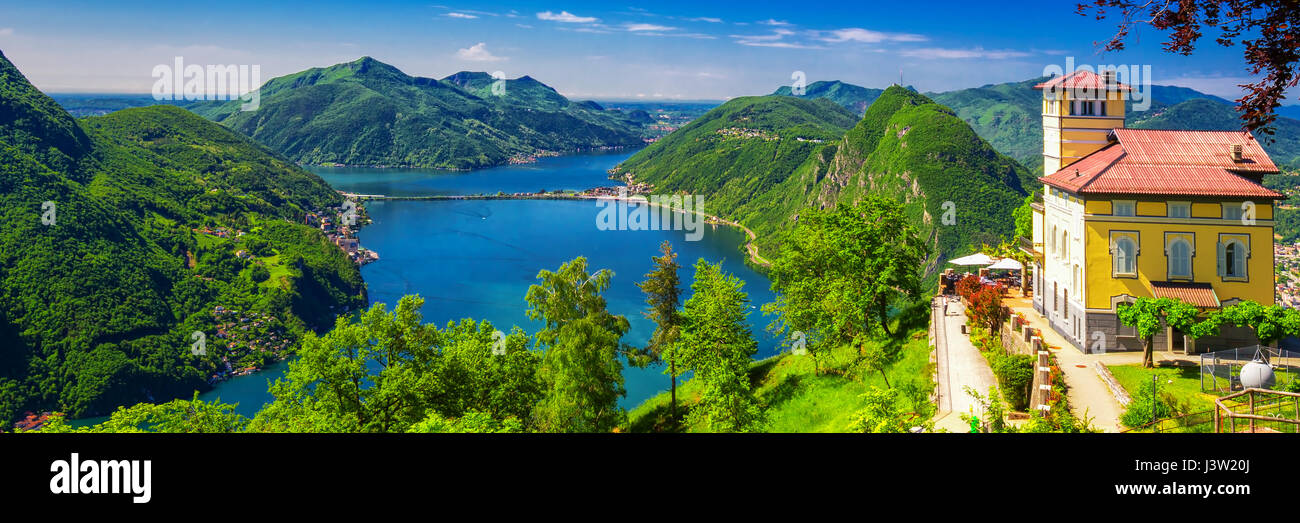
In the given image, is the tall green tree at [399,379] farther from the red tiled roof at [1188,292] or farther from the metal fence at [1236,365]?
the red tiled roof at [1188,292]

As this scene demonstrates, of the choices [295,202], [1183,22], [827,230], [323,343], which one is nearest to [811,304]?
[827,230]

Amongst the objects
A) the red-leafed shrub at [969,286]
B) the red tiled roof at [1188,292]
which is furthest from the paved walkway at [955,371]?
the red tiled roof at [1188,292]

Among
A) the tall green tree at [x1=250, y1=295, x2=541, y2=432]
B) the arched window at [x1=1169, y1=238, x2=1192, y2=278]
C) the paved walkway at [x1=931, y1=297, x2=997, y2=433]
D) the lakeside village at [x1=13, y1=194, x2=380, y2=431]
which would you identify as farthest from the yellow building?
the lakeside village at [x1=13, y1=194, x2=380, y2=431]

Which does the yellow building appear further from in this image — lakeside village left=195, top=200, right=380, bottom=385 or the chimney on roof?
lakeside village left=195, top=200, right=380, bottom=385

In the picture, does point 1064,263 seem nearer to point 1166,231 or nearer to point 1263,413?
point 1166,231
